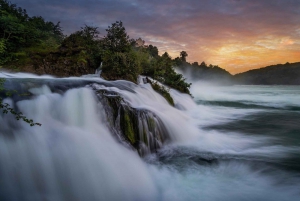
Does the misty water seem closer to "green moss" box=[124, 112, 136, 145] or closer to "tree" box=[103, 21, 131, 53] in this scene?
"green moss" box=[124, 112, 136, 145]

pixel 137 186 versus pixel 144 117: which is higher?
pixel 144 117

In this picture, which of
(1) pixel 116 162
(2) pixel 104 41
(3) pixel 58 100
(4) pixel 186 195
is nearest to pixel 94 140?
(1) pixel 116 162

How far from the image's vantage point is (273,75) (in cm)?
12219

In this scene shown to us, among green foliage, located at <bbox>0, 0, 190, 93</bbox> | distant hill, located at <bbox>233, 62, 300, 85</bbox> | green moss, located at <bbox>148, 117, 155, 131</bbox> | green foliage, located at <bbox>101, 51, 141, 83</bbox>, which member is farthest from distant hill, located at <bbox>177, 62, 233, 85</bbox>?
green moss, located at <bbox>148, 117, 155, 131</bbox>

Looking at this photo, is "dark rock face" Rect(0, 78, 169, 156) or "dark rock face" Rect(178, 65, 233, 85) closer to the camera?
"dark rock face" Rect(0, 78, 169, 156)

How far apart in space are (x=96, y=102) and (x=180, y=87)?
1109 cm

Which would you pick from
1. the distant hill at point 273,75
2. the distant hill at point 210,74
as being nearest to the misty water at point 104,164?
the distant hill at point 210,74

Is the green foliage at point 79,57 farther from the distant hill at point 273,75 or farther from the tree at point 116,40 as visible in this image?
the distant hill at point 273,75

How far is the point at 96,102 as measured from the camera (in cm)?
567

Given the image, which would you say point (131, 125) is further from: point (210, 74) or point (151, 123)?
point (210, 74)

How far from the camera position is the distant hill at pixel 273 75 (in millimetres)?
111188

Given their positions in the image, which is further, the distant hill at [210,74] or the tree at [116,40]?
the distant hill at [210,74]

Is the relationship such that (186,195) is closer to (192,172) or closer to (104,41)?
(192,172)

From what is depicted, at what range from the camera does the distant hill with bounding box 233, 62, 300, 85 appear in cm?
11119
